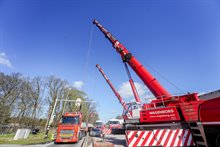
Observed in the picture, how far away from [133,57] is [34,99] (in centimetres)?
3608

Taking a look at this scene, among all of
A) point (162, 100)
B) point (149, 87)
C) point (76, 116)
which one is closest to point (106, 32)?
point (149, 87)

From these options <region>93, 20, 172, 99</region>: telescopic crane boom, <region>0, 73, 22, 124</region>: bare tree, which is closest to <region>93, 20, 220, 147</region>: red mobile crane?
<region>93, 20, 172, 99</region>: telescopic crane boom

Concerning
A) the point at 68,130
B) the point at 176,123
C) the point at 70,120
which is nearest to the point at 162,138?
the point at 176,123

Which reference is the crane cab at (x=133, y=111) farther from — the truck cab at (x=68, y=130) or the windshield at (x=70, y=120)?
the windshield at (x=70, y=120)

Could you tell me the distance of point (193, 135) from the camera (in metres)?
6.23

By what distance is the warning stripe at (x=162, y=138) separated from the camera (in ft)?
20.6

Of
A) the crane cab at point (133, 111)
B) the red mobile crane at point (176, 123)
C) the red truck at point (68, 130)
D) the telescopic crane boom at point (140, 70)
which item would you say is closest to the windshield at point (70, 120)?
the red truck at point (68, 130)

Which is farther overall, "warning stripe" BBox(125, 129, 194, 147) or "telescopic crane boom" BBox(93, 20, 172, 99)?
"telescopic crane boom" BBox(93, 20, 172, 99)

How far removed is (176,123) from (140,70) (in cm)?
432

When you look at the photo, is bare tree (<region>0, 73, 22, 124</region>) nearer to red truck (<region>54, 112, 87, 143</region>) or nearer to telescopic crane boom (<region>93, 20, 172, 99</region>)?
red truck (<region>54, 112, 87, 143</region>)

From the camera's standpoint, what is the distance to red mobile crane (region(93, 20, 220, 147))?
4942 mm

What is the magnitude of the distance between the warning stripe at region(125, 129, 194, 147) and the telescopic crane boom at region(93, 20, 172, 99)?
2.28 meters

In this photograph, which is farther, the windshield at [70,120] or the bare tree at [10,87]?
the bare tree at [10,87]

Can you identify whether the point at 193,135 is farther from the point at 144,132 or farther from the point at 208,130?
the point at 144,132
